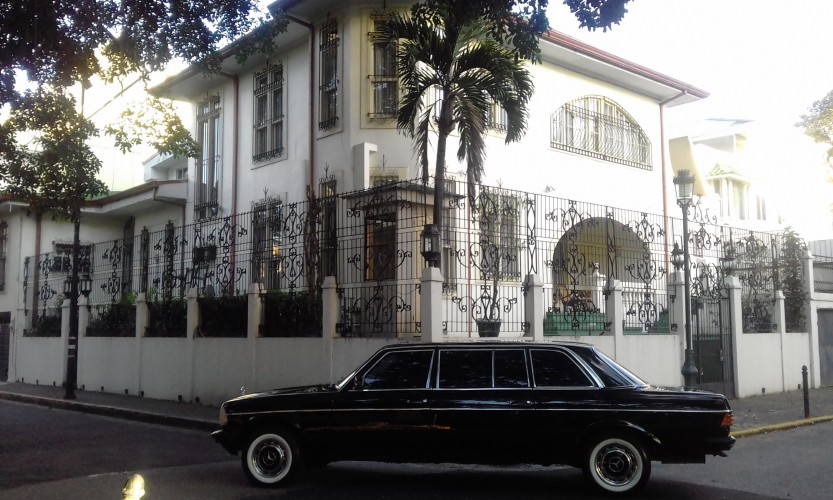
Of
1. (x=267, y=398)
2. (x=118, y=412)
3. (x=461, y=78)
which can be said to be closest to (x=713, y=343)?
(x=461, y=78)

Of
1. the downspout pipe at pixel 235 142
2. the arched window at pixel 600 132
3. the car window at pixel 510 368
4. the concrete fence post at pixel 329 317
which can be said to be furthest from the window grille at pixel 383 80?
the car window at pixel 510 368

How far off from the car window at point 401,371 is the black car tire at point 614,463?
1.88m

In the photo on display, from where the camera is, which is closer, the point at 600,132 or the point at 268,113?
the point at 268,113

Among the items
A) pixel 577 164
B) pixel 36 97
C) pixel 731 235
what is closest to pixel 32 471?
pixel 36 97

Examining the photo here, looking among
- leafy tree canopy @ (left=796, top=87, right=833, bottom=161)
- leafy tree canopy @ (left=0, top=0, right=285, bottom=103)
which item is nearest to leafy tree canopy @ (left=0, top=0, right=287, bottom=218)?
leafy tree canopy @ (left=0, top=0, right=285, bottom=103)

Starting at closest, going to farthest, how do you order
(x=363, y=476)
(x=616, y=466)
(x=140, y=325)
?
(x=616, y=466) → (x=363, y=476) → (x=140, y=325)

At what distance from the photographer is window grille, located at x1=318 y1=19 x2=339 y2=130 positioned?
1752 centimetres

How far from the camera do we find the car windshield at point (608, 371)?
8.30 m

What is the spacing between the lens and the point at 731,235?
19.3m

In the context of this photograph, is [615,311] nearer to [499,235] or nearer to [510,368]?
[499,235]

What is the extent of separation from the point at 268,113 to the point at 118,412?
26.2 feet

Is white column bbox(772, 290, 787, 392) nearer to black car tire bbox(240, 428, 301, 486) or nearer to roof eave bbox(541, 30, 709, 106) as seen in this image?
roof eave bbox(541, 30, 709, 106)

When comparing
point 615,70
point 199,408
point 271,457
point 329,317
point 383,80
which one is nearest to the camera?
point 271,457

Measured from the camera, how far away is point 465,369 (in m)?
8.48
